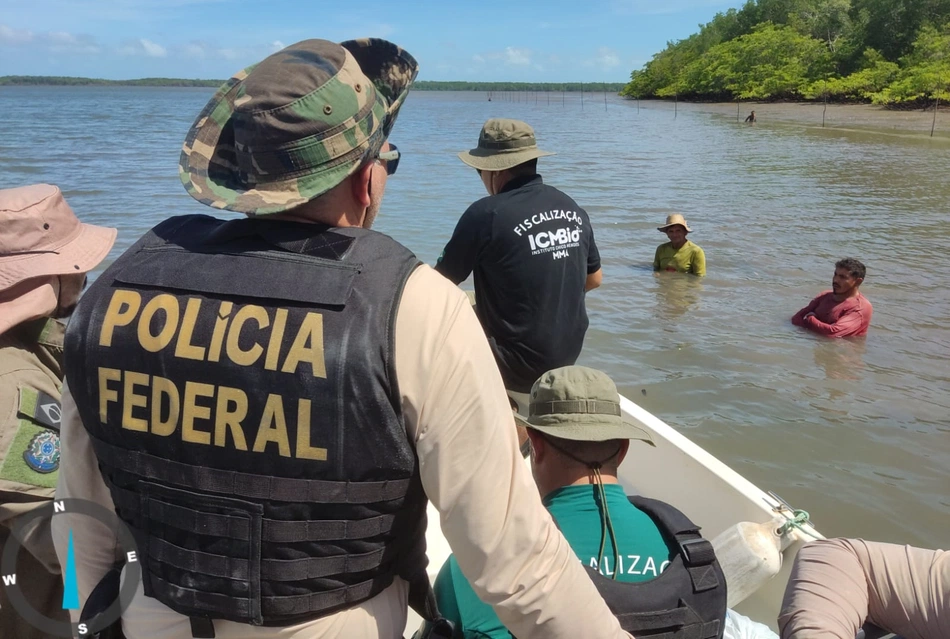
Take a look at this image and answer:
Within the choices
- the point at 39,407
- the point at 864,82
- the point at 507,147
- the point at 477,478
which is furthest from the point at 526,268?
the point at 864,82

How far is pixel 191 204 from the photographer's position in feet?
47.3

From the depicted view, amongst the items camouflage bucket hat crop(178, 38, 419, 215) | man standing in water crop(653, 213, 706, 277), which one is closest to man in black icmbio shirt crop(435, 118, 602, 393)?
camouflage bucket hat crop(178, 38, 419, 215)

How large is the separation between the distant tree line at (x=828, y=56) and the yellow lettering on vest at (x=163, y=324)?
46567 millimetres

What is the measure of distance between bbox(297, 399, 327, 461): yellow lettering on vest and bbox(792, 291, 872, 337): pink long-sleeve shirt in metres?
7.45

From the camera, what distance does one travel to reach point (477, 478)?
1.12 metres

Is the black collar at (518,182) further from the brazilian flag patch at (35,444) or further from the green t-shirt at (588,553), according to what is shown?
the brazilian flag patch at (35,444)

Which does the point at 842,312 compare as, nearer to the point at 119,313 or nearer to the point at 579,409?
the point at 579,409

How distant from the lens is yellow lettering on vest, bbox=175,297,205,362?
112 cm

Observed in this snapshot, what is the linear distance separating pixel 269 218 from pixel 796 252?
1187cm

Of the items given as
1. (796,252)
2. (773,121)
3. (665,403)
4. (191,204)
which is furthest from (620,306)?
(773,121)

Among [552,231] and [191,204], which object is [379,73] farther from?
[191,204]

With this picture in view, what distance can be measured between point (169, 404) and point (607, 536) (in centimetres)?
111

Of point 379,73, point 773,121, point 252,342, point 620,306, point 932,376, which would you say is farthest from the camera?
point 773,121

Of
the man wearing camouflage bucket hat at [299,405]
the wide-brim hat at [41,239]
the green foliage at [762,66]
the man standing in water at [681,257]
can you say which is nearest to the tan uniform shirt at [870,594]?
the man wearing camouflage bucket hat at [299,405]
